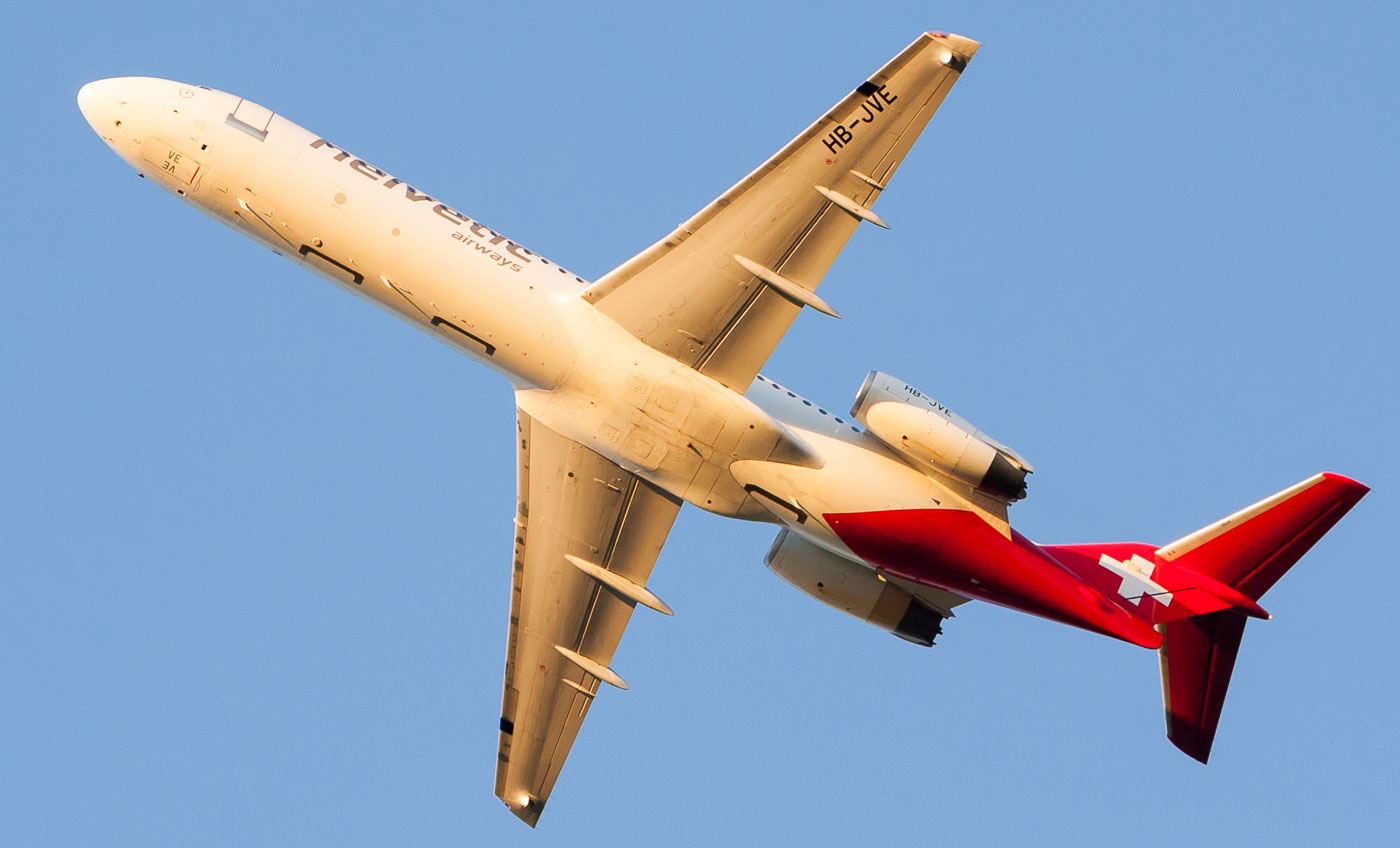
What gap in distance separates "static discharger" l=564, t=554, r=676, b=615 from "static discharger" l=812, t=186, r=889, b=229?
9813 millimetres

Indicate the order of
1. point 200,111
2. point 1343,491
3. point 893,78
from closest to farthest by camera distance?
point 893,78 → point 200,111 → point 1343,491

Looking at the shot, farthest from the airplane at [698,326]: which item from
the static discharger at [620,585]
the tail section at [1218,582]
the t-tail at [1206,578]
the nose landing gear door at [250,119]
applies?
the static discharger at [620,585]

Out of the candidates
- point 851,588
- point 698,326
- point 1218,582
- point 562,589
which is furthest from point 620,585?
point 1218,582

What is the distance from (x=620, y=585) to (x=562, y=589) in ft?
4.99

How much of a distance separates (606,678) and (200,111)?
1472 cm

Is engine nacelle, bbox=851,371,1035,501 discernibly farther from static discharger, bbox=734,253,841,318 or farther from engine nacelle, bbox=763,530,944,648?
engine nacelle, bbox=763,530,944,648

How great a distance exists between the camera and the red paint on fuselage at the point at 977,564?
32562 millimetres

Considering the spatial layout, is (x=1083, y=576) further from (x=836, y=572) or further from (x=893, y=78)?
(x=893, y=78)

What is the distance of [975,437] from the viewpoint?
32.1 metres

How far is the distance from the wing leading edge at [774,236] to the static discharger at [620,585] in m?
5.81

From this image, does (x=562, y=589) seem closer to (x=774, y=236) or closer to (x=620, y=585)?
(x=620, y=585)

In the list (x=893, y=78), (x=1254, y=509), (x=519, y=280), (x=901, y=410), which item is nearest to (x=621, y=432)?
(x=519, y=280)

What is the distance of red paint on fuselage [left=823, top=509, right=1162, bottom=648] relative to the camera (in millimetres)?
32562

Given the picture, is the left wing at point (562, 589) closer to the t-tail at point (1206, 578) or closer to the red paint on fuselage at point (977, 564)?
the red paint on fuselage at point (977, 564)
